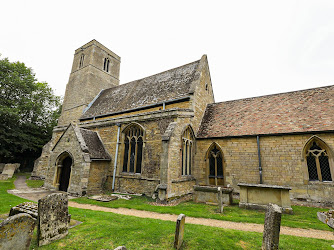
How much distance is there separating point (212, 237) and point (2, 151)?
95.4ft

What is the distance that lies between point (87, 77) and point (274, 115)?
2282 cm

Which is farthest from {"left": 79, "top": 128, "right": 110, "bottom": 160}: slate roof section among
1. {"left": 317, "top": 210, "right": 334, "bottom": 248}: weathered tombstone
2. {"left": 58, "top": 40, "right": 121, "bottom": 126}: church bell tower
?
{"left": 317, "top": 210, "right": 334, "bottom": 248}: weathered tombstone

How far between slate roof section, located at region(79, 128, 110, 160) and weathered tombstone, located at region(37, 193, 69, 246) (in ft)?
23.3

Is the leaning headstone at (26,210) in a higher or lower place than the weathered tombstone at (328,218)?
lower

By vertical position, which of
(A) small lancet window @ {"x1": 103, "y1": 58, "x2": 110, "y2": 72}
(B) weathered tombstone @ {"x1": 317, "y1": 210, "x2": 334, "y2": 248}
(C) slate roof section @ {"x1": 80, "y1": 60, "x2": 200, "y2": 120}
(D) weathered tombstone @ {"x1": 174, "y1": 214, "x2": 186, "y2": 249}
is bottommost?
(D) weathered tombstone @ {"x1": 174, "y1": 214, "x2": 186, "y2": 249}

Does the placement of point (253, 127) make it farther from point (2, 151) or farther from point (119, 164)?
point (2, 151)

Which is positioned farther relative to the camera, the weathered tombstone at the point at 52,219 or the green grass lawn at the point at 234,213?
the green grass lawn at the point at 234,213

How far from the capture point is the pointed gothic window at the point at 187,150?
12.0 meters

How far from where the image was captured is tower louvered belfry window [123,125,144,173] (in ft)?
41.0

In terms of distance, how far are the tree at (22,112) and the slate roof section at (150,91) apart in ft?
39.0

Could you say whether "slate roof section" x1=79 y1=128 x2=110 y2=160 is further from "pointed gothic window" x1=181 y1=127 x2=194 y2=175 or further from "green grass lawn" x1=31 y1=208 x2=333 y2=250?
"green grass lawn" x1=31 y1=208 x2=333 y2=250

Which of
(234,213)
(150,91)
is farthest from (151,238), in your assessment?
(150,91)

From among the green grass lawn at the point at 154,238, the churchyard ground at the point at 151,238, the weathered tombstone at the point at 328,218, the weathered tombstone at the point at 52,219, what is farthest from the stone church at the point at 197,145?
the weathered tombstone at the point at 328,218

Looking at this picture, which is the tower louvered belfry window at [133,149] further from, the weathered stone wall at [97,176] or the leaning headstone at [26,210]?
the leaning headstone at [26,210]
